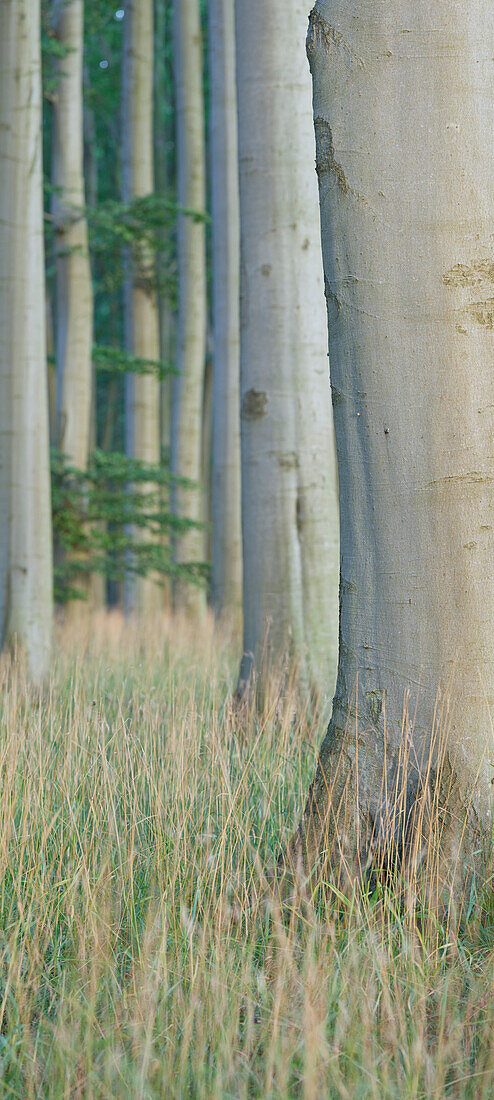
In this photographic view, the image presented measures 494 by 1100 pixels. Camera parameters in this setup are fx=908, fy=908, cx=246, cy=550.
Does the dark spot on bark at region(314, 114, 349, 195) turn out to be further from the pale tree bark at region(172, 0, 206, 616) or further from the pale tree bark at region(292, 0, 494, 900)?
the pale tree bark at region(172, 0, 206, 616)

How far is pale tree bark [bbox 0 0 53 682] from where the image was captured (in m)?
6.63

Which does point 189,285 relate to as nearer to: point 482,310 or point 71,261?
point 71,261

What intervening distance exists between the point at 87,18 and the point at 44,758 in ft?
45.5

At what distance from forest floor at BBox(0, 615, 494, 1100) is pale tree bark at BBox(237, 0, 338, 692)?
1.97 m

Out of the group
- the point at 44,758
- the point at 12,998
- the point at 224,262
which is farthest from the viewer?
the point at 224,262

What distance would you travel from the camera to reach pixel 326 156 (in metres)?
2.65

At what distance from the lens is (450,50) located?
2.45 metres

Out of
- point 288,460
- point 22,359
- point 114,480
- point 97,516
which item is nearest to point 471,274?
point 288,460

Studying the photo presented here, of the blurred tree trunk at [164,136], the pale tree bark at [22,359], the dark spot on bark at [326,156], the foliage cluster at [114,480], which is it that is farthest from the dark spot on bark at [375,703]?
the blurred tree trunk at [164,136]

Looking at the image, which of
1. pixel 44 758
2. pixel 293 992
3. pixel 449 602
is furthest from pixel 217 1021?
pixel 44 758

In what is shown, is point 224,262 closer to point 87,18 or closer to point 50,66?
point 50,66

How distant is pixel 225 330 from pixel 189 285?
2433mm

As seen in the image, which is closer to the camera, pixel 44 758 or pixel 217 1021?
pixel 217 1021

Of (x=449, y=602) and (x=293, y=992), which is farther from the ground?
(x=449, y=602)
